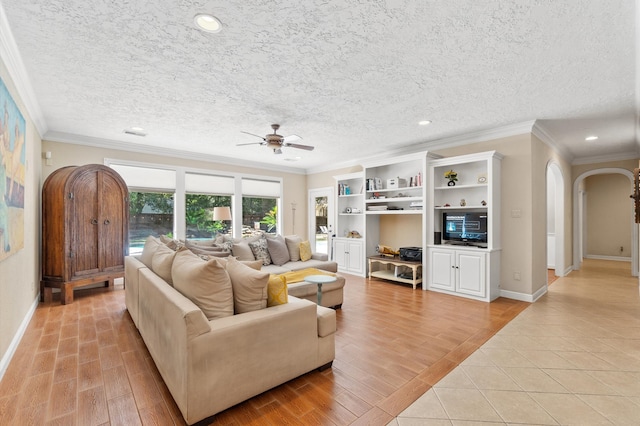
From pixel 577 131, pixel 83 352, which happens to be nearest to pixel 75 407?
pixel 83 352

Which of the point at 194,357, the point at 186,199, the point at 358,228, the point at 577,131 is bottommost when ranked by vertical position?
the point at 194,357

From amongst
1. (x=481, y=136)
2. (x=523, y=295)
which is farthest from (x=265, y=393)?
(x=481, y=136)

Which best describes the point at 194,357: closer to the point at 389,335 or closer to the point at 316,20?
the point at 389,335

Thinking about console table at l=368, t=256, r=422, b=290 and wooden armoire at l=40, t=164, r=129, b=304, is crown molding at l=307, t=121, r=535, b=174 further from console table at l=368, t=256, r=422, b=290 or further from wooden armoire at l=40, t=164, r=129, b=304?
wooden armoire at l=40, t=164, r=129, b=304

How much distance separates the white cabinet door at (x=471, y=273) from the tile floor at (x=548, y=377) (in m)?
0.68

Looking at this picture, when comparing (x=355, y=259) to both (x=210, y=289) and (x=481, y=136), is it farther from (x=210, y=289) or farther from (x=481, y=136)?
(x=210, y=289)

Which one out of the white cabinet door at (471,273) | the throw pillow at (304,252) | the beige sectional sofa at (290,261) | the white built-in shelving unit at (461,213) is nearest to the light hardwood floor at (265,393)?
the beige sectional sofa at (290,261)

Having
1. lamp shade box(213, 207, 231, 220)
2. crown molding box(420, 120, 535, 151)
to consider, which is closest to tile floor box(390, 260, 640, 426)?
crown molding box(420, 120, 535, 151)

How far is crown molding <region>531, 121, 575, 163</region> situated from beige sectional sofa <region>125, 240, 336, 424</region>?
166 inches

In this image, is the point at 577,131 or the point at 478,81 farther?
the point at 577,131

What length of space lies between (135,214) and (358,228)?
15.1 ft

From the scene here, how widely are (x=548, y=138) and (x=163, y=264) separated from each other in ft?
19.4

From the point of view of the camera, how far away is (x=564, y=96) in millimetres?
3383

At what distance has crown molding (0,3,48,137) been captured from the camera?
7.16 feet
